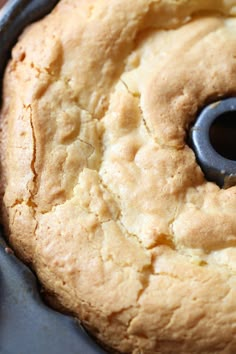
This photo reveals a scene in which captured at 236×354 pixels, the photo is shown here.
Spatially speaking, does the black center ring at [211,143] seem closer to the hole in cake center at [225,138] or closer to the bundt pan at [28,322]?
the hole in cake center at [225,138]

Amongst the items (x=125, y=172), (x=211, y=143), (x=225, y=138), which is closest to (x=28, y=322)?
(x=125, y=172)

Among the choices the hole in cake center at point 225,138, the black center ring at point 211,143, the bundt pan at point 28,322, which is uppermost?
the bundt pan at point 28,322

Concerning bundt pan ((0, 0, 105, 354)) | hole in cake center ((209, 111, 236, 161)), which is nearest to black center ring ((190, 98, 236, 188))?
hole in cake center ((209, 111, 236, 161))

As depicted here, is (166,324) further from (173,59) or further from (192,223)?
(173,59)

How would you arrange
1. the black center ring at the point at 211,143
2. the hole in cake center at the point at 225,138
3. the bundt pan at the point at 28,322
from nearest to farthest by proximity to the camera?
the bundt pan at the point at 28,322 → the black center ring at the point at 211,143 → the hole in cake center at the point at 225,138

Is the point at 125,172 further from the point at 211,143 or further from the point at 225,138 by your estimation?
the point at 225,138

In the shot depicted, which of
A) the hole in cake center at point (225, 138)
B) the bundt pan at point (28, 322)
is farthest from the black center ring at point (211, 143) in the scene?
the bundt pan at point (28, 322)

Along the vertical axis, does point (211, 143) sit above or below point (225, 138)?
above
